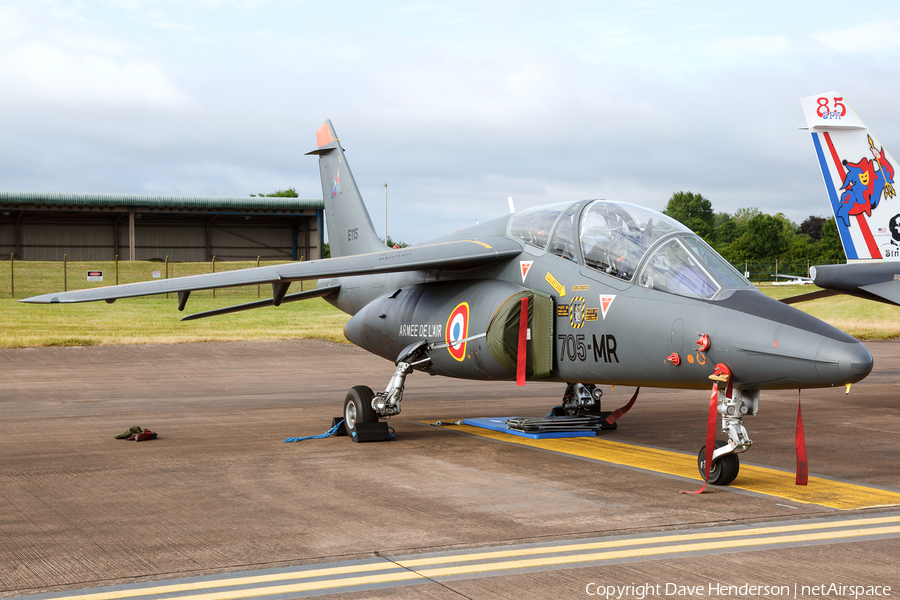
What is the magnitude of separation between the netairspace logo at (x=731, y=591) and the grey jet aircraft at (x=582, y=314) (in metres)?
2.44

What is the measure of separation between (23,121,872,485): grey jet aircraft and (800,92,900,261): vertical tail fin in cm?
630

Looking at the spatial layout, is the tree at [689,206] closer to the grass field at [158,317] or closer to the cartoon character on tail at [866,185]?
the grass field at [158,317]

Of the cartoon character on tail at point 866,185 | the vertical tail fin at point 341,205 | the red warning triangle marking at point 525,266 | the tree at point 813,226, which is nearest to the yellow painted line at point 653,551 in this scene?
the red warning triangle marking at point 525,266

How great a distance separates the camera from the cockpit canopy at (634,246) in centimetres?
827

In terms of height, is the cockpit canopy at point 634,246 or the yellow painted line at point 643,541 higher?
the cockpit canopy at point 634,246

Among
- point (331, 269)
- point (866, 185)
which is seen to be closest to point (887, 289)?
point (866, 185)

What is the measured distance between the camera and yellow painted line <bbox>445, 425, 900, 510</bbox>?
7355 millimetres

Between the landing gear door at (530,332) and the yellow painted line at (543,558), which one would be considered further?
the landing gear door at (530,332)

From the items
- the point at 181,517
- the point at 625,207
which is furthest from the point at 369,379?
the point at 181,517

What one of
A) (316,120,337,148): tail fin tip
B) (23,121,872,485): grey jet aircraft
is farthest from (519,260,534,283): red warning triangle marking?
(316,120,337,148): tail fin tip

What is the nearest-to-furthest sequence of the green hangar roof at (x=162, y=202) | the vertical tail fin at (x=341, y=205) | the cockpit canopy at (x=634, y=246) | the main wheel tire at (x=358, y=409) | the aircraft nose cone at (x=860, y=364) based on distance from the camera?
1. the aircraft nose cone at (x=860, y=364)
2. the cockpit canopy at (x=634, y=246)
3. the main wheel tire at (x=358, y=409)
4. the vertical tail fin at (x=341, y=205)
5. the green hangar roof at (x=162, y=202)

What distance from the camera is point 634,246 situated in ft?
29.1

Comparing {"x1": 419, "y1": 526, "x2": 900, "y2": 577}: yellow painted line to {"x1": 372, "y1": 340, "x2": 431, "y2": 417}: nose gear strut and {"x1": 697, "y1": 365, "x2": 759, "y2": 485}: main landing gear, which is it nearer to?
{"x1": 697, "y1": 365, "x2": 759, "y2": 485}: main landing gear

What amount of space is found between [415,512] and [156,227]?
65.1 meters
